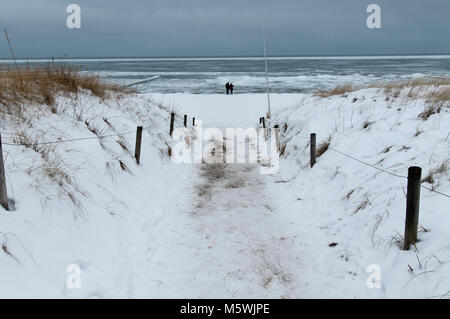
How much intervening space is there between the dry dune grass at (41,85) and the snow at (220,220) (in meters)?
0.47

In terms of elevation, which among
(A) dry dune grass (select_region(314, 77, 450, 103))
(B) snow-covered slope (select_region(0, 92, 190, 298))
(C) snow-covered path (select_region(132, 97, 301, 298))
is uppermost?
(A) dry dune grass (select_region(314, 77, 450, 103))

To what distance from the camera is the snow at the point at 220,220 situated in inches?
168

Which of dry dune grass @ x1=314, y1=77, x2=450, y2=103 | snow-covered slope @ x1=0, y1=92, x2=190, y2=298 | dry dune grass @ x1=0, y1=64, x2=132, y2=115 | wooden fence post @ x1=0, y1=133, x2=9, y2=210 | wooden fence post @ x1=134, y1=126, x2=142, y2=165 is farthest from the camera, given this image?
wooden fence post @ x1=134, y1=126, x2=142, y2=165

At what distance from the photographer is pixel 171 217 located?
665 centimetres

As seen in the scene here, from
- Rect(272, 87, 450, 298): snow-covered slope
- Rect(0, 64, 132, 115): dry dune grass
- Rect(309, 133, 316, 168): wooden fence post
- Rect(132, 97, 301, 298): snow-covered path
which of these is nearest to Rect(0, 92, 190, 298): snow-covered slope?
Rect(0, 64, 132, 115): dry dune grass

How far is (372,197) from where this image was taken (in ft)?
20.1

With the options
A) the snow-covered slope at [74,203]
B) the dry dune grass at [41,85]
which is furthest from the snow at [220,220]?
the dry dune grass at [41,85]

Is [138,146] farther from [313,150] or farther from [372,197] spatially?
[372,197]

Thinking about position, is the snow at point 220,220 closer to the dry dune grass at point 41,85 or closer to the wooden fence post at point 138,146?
the wooden fence post at point 138,146

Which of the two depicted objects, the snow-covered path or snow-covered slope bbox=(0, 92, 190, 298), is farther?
the snow-covered path

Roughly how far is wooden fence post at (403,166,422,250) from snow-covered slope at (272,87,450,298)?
150 mm

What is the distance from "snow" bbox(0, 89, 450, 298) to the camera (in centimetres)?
428

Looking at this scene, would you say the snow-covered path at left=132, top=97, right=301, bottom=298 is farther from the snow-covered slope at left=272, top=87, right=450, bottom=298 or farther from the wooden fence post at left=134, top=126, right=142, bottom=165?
the wooden fence post at left=134, top=126, right=142, bottom=165
